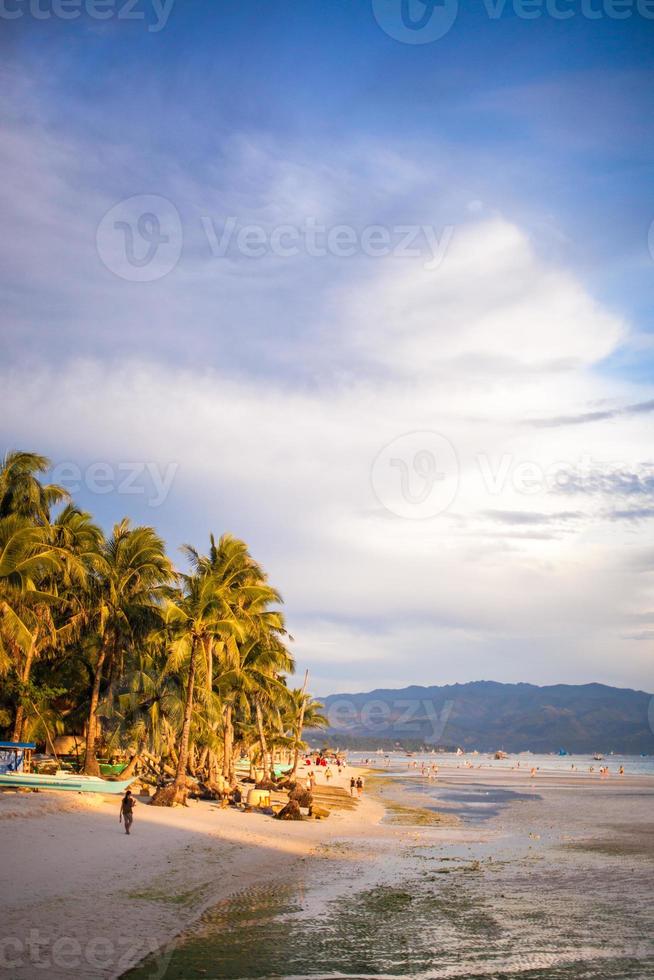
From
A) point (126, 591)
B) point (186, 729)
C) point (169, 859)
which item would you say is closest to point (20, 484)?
point (126, 591)

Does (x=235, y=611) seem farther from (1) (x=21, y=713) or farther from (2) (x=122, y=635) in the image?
(1) (x=21, y=713)

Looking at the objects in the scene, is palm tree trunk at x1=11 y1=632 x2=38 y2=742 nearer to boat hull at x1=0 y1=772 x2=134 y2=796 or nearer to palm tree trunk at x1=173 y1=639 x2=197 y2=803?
boat hull at x1=0 y1=772 x2=134 y2=796

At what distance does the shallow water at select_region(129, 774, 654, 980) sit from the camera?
38.7 ft

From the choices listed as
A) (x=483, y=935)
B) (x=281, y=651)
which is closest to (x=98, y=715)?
(x=281, y=651)

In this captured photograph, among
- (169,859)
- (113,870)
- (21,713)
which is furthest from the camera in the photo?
(21,713)

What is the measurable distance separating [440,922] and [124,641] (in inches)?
1176

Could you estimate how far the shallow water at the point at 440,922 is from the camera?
1180 centimetres

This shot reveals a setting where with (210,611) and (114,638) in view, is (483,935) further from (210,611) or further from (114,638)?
(114,638)

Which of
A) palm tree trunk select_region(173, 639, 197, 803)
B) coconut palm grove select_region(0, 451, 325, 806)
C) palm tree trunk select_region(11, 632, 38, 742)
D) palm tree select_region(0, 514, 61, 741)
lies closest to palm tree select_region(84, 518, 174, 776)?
coconut palm grove select_region(0, 451, 325, 806)

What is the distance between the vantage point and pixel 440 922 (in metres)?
14.9

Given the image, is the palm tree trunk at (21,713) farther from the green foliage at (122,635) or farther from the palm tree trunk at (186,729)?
the palm tree trunk at (186,729)

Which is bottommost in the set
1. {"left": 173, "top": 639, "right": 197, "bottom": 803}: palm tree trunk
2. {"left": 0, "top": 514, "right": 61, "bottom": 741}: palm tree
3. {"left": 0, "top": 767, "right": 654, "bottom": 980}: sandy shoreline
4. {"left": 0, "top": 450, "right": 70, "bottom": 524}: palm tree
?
{"left": 0, "top": 767, "right": 654, "bottom": 980}: sandy shoreline

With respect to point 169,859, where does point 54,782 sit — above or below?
above

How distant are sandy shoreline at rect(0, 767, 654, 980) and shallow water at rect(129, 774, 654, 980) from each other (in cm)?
28
